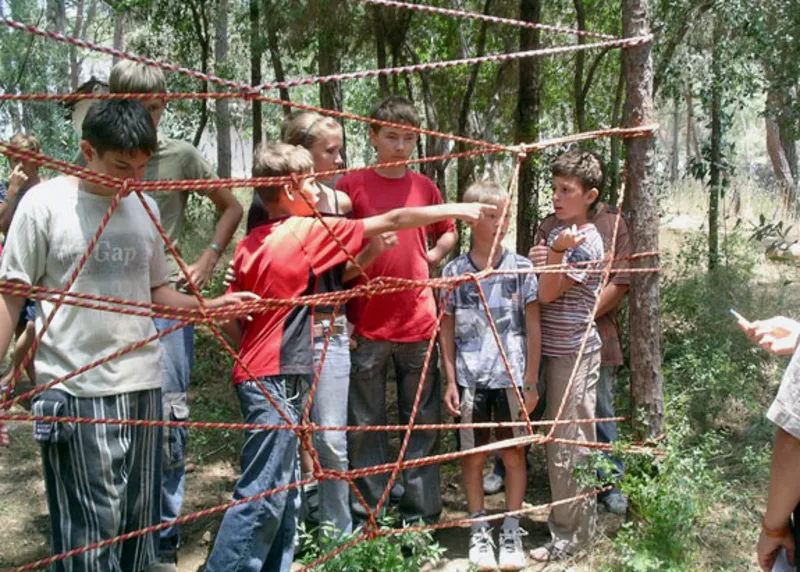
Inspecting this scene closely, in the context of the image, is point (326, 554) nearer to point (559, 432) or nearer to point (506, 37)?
point (559, 432)

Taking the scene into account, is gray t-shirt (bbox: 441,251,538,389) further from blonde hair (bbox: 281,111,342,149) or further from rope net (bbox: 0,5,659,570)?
blonde hair (bbox: 281,111,342,149)

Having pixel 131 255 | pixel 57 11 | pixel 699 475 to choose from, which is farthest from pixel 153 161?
pixel 57 11

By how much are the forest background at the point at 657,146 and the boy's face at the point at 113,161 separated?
6.13ft

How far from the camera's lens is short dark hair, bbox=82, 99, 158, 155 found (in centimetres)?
239

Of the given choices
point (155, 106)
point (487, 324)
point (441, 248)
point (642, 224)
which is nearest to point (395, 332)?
point (487, 324)

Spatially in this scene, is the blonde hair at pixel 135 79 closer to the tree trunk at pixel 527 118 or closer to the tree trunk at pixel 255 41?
the tree trunk at pixel 527 118

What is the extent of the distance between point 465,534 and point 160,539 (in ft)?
4.02

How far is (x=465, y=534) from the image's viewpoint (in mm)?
3596

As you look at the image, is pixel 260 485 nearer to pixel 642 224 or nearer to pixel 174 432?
pixel 174 432

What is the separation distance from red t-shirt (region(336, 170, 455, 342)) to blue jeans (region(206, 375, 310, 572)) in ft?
1.88

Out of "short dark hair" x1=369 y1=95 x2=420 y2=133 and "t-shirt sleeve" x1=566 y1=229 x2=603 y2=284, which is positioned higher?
"short dark hair" x1=369 y1=95 x2=420 y2=133

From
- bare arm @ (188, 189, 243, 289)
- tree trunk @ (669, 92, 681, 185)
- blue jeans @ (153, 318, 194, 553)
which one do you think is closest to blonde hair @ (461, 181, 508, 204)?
bare arm @ (188, 189, 243, 289)

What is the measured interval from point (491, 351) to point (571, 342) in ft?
1.04

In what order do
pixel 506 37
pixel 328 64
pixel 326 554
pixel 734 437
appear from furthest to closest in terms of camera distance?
1. pixel 506 37
2. pixel 328 64
3. pixel 734 437
4. pixel 326 554
